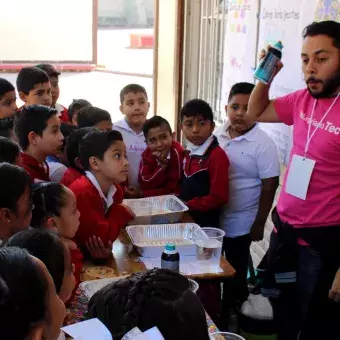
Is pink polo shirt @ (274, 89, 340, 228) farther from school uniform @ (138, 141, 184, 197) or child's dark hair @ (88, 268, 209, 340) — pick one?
child's dark hair @ (88, 268, 209, 340)

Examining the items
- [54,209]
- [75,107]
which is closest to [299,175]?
[54,209]

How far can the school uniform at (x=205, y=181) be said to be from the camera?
2.71m

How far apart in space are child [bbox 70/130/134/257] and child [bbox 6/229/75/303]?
723 mm

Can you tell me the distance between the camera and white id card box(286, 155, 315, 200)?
6.94ft

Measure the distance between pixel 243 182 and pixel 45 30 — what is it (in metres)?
6.51

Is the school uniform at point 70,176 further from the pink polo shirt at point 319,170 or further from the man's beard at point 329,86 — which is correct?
the man's beard at point 329,86

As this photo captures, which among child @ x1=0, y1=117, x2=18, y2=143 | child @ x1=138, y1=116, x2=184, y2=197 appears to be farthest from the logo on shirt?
child @ x1=0, y1=117, x2=18, y2=143

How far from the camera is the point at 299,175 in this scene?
215 centimetres

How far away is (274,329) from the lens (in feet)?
8.63

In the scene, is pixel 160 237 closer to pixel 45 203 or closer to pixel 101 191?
pixel 101 191

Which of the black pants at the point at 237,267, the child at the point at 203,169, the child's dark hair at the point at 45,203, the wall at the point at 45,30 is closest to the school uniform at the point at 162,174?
the child at the point at 203,169

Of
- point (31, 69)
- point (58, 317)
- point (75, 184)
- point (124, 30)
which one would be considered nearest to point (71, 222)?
point (75, 184)

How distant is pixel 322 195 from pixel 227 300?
103 centimetres

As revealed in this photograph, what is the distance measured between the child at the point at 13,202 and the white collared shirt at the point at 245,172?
1321mm
